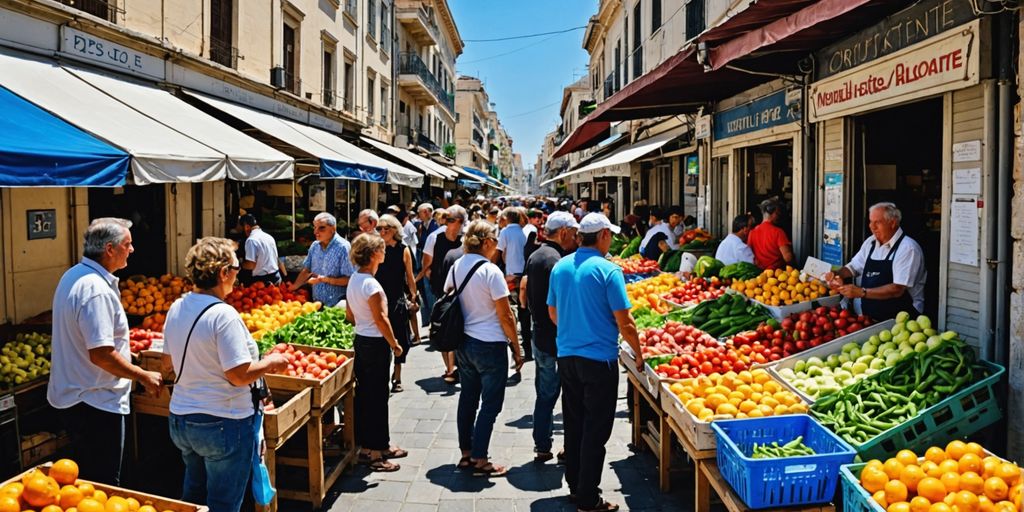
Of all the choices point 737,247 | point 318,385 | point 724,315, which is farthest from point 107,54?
point 737,247

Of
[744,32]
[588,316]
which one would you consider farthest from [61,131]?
[744,32]

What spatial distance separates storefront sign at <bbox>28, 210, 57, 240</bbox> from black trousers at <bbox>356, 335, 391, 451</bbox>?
4556 millimetres

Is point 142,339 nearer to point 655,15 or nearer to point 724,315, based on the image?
point 724,315

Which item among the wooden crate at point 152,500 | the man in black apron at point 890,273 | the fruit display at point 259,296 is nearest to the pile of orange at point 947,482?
the man in black apron at point 890,273

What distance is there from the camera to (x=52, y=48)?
25.7 feet

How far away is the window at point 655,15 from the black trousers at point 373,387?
13.9 m

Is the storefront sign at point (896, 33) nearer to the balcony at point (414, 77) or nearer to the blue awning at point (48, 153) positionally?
the blue awning at point (48, 153)

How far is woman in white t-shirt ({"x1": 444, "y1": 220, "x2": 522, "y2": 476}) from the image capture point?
17.5 feet

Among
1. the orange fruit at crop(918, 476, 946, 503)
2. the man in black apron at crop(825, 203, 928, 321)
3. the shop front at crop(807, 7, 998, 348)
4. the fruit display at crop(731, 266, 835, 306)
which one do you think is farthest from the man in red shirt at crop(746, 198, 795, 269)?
Answer: the orange fruit at crop(918, 476, 946, 503)

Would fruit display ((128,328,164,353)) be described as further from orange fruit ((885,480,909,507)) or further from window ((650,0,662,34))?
window ((650,0,662,34))

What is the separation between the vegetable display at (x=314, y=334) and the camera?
19.9 feet

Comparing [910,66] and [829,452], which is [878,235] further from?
[829,452]

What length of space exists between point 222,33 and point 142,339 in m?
8.05

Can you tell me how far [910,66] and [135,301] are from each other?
25.7 feet
